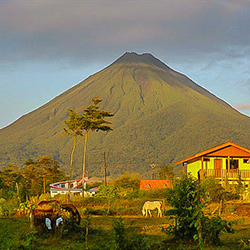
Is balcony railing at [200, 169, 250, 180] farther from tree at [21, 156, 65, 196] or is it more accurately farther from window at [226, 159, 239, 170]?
tree at [21, 156, 65, 196]

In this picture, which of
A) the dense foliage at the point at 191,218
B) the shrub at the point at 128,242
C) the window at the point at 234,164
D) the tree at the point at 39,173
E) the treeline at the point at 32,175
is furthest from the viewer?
the treeline at the point at 32,175

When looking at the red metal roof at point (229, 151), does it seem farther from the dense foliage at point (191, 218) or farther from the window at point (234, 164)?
the dense foliage at point (191, 218)

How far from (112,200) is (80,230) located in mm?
13367

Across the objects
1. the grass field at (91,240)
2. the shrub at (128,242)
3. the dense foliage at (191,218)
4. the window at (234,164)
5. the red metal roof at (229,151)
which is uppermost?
the red metal roof at (229,151)

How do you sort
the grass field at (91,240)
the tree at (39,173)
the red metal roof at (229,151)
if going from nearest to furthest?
the grass field at (91,240)
the red metal roof at (229,151)
the tree at (39,173)

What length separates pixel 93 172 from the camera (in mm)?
150000

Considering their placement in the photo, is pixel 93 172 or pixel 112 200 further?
pixel 93 172

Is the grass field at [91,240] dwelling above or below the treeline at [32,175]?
below

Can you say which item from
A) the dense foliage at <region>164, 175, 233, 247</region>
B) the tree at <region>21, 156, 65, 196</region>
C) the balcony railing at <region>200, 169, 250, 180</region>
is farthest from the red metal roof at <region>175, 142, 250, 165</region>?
the dense foliage at <region>164, 175, 233, 247</region>

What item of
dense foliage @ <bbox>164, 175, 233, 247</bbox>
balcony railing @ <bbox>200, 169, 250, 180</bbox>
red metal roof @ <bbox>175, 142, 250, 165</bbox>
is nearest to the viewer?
dense foliage @ <bbox>164, 175, 233, 247</bbox>

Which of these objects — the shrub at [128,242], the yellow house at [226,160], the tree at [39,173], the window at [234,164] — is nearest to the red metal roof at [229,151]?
the yellow house at [226,160]

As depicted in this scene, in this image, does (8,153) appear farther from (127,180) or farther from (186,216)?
(186,216)

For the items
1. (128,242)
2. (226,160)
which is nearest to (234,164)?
(226,160)

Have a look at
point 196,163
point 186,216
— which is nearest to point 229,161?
point 196,163
